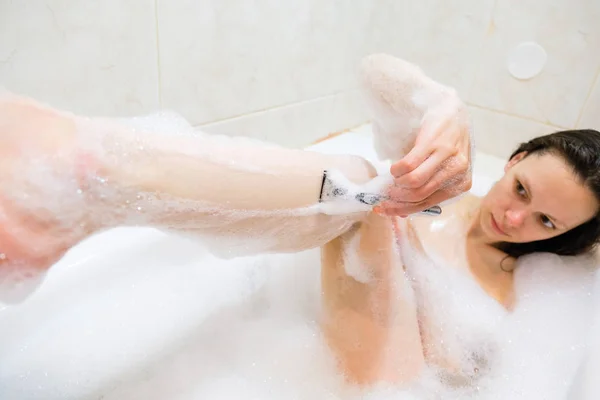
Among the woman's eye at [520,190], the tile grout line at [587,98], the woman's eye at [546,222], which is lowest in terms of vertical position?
the woman's eye at [546,222]

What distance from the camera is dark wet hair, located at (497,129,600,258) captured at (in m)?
0.75

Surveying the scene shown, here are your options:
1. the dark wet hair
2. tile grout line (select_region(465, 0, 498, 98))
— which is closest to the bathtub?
the dark wet hair

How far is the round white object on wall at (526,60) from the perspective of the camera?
1187 millimetres

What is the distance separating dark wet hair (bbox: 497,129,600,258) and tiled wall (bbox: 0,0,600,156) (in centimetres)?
43

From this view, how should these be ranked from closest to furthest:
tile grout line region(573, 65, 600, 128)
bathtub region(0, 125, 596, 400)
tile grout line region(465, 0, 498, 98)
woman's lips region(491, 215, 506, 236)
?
bathtub region(0, 125, 596, 400), woman's lips region(491, 215, 506, 236), tile grout line region(573, 65, 600, 128), tile grout line region(465, 0, 498, 98)

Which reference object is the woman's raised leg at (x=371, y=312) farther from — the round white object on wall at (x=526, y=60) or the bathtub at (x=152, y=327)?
the round white object on wall at (x=526, y=60)

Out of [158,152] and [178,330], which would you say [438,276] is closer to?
[178,330]

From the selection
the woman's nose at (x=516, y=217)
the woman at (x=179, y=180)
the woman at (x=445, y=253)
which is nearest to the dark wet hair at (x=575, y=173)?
the woman at (x=445, y=253)

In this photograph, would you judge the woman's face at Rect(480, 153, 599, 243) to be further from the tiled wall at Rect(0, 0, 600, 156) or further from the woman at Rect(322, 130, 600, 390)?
the tiled wall at Rect(0, 0, 600, 156)

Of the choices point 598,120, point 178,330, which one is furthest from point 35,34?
point 598,120

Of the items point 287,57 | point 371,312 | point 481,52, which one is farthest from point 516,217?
point 481,52

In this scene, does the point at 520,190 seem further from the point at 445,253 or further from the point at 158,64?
the point at 158,64

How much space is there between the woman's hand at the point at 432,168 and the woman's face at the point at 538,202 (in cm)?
28

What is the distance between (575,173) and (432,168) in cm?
41
